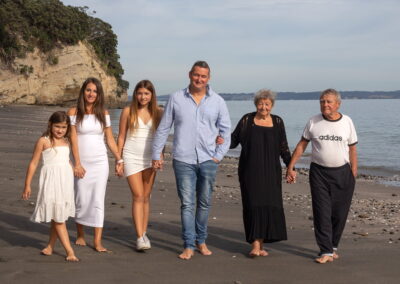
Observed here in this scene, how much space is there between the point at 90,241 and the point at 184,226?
3.85 feet

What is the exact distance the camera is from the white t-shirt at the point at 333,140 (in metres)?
5.88

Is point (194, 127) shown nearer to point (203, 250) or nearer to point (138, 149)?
point (138, 149)

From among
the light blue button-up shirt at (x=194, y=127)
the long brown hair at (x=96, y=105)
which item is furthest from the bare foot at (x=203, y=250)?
the long brown hair at (x=96, y=105)

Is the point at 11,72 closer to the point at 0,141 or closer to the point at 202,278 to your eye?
the point at 0,141

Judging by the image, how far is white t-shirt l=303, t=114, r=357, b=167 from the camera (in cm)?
588

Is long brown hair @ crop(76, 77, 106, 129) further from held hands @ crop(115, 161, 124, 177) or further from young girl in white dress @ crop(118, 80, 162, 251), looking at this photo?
held hands @ crop(115, 161, 124, 177)

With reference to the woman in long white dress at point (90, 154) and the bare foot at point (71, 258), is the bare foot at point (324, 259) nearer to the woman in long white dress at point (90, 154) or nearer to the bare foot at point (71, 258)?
the woman in long white dress at point (90, 154)

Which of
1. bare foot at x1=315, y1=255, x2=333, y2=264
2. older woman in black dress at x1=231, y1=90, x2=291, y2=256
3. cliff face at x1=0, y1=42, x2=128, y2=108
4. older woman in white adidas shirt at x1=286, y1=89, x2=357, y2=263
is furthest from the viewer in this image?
cliff face at x1=0, y1=42, x2=128, y2=108

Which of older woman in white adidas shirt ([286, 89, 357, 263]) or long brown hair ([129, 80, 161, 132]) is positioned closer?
older woman in white adidas shirt ([286, 89, 357, 263])

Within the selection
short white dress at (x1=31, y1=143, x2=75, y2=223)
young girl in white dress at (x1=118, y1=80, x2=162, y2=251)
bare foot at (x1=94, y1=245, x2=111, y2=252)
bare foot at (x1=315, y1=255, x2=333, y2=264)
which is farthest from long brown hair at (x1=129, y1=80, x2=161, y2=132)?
bare foot at (x1=315, y1=255, x2=333, y2=264)

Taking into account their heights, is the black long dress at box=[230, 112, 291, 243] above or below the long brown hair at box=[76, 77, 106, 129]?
below

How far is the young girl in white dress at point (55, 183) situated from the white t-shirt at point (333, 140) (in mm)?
2453

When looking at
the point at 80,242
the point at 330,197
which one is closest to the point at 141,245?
the point at 80,242

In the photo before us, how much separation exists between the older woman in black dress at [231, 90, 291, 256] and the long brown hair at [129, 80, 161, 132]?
924mm
